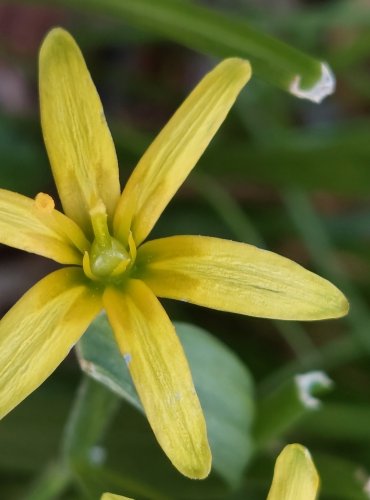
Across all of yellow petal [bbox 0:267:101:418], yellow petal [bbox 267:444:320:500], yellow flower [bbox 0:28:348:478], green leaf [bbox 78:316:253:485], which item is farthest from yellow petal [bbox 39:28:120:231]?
yellow petal [bbox 267:444:320:500]

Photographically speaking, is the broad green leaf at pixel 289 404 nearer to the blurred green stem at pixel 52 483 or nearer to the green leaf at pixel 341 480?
the green leaf at pixel 341 480

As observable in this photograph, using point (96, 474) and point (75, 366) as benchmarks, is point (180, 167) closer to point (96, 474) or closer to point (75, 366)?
point (96, 474)

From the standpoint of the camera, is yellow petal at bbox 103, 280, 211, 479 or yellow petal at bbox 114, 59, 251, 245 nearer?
yellow petal at bbox 103, 280, 211, 479

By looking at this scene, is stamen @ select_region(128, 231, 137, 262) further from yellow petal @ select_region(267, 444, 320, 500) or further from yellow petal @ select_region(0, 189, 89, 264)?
yellow petal @ select_region(267, 444, 320, 500)

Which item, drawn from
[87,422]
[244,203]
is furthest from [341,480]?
[244,203]

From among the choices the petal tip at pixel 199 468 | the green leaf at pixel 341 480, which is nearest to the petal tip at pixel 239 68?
the petal tip at pixel 199 468

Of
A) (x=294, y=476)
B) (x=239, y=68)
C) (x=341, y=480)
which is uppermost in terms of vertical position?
(x=239, y=68)

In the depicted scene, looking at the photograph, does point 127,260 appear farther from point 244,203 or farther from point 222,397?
point 244,203

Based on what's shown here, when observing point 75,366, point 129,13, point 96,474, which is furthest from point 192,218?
point 96,474
